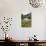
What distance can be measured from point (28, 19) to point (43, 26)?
450mm

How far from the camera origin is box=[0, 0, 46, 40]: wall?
328cm

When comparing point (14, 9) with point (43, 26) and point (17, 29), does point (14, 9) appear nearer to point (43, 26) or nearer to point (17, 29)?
point (17, 29)

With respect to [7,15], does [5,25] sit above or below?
below

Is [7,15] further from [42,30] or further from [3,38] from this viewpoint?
[42,30]

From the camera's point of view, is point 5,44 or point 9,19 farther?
point 9,19

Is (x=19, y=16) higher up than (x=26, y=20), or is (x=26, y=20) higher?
(x=19, y=16)

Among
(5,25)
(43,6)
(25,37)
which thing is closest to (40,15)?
(43,6)

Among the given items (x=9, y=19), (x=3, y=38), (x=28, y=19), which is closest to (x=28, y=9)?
(x=28, y=19)

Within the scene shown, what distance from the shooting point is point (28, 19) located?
3316mm

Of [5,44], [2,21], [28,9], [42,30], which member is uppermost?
[28,9]

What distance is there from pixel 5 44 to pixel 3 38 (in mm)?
263

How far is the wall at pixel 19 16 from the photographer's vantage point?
3.28m

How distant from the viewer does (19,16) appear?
330cm

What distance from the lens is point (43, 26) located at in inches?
131
